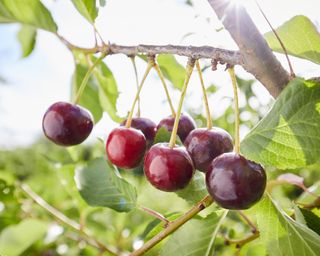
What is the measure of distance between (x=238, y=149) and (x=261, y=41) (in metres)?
0.22

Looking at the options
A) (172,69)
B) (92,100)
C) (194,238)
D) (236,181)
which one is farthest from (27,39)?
(236,181)

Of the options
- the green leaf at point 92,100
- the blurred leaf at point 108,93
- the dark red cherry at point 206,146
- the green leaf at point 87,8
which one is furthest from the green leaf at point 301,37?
the green leaf at point 92,100

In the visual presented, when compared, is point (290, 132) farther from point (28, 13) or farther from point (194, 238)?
point (28, 13)

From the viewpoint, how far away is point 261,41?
952 millimetres

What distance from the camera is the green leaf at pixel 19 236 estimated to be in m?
1.99

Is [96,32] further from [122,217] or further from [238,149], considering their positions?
[122,217]

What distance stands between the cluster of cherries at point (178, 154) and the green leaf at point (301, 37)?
260 millimetres

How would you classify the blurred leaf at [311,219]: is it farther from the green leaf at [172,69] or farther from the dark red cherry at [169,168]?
the green leaf at [172,69]

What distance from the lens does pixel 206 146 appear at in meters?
1.13

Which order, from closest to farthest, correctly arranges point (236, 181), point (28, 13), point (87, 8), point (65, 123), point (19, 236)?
point (236, 181) < point (65, 123) < point (87, 8) < point (28, 13) < point (19, 236)

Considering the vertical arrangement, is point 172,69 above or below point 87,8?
below

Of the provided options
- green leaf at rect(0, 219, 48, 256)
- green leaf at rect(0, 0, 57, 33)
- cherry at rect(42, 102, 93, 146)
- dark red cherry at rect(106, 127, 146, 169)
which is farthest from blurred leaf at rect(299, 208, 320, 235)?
green leaf at rect(0, 219, 48, 256)

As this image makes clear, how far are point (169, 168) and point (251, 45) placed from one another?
0.33 m

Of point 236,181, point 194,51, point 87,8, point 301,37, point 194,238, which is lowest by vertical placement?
point 194,238
